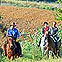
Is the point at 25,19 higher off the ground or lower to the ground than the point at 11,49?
lower

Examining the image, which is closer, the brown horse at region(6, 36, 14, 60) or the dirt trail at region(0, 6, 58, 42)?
the brown horse at region(6, 36, 14, 60)

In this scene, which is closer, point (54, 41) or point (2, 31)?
point (54, 41)

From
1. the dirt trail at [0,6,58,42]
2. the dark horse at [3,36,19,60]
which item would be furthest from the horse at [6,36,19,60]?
the dirt trail at [0,6,58,42]

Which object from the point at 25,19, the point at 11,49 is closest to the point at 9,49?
the point at 11,49

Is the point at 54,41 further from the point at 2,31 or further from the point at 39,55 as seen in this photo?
the point at 2,31

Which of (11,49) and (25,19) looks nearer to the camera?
(11,49)

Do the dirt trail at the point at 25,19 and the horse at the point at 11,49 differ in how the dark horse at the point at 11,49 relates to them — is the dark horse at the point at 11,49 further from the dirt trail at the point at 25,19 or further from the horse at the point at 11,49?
the dirt trail at the point at 25,19

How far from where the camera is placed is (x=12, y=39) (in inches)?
408

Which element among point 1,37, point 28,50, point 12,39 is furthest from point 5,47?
point 1,37

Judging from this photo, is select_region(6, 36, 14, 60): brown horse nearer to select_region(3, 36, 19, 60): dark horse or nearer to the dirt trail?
select_region(3, 36, 19, 60): dark horse

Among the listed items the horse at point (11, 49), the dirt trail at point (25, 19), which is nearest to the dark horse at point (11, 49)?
the horse at point (11, 49)

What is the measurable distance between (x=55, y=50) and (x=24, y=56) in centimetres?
182

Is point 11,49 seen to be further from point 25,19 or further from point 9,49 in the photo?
point 25,19

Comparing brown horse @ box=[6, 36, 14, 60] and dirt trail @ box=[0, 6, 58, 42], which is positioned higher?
brown horse @ box=[6, 36, 14, 60]
